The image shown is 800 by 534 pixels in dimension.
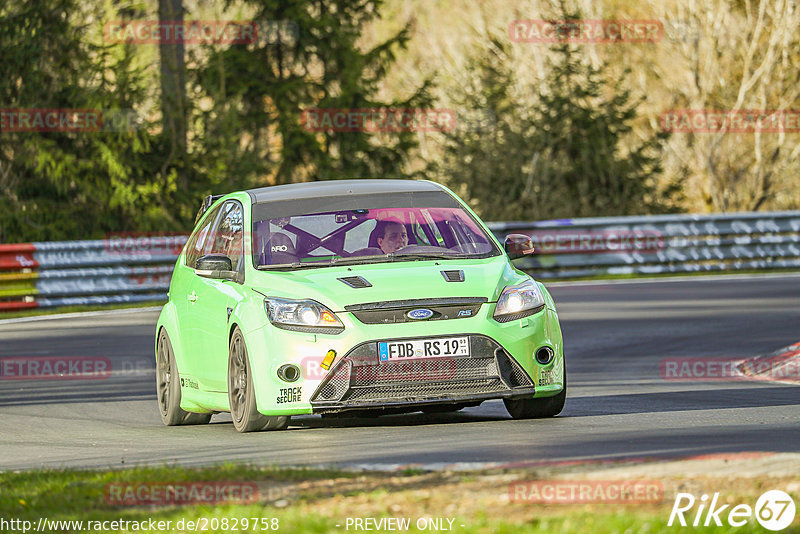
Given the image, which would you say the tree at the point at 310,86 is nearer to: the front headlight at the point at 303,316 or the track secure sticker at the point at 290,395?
the front headlight at the point at 303,316

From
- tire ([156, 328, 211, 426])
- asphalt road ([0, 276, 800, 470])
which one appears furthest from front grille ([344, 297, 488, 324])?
tire ([156, 328, 211, 426])

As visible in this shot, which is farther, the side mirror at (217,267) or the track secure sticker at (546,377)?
the side mirror at (217,267)

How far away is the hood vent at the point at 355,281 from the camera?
384 inches

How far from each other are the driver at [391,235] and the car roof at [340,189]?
398mm

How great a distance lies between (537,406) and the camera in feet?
33.8

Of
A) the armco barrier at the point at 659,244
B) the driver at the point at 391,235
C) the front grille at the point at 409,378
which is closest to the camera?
the front grille at the point at 409,378

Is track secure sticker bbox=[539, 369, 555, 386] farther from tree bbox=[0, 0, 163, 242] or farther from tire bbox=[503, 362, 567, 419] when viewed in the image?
tree bbox=[0, 0, 163, 242]

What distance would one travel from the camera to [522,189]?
33219mm

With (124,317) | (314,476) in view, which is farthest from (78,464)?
(124,317)

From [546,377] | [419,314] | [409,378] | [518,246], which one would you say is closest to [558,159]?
[518,246]

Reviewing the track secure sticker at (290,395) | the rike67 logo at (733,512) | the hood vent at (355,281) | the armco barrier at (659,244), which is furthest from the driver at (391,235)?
the armco barrier at (659,244)

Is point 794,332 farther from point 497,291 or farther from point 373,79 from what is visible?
point 373,79

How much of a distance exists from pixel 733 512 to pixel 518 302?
389cm

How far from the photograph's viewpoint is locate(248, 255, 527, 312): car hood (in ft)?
31.6
